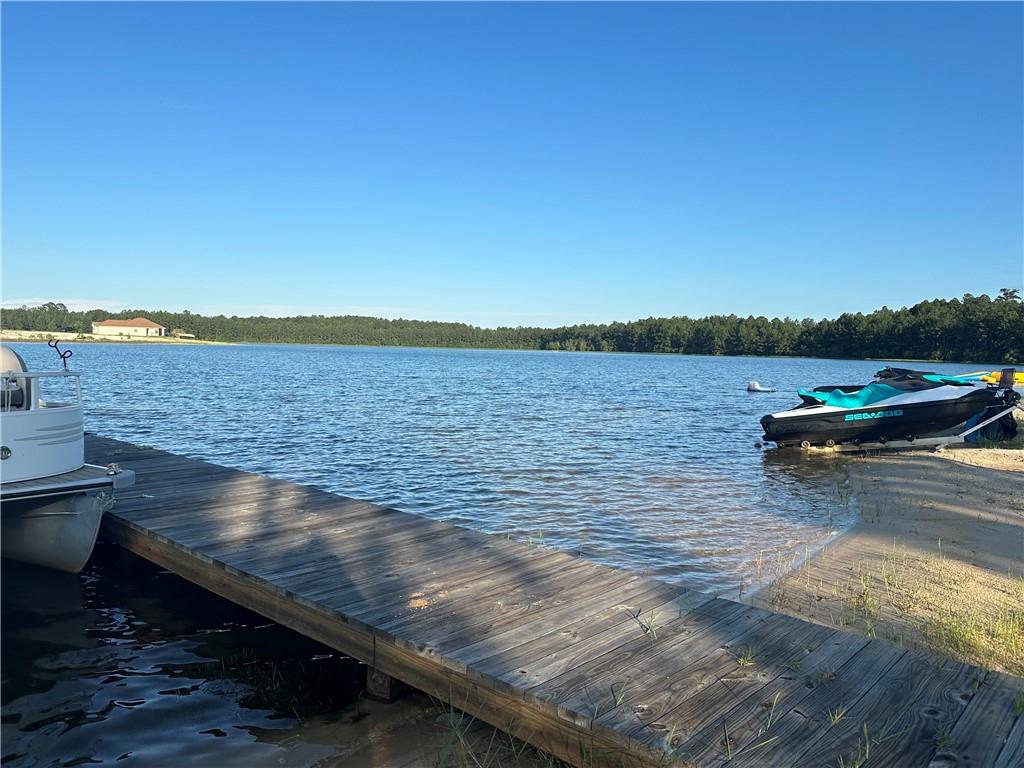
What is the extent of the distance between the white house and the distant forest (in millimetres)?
2900

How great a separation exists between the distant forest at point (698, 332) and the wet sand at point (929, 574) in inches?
2523

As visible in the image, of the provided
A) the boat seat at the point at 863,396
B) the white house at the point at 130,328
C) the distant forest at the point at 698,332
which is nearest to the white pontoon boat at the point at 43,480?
the boat seat at the point at 863,396

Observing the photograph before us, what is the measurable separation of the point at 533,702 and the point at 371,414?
22.0 meters

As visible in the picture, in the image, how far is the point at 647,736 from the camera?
3.38m

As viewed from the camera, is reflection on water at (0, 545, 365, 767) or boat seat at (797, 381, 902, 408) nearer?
→ reflection on water at (0, 545, 365, 767)

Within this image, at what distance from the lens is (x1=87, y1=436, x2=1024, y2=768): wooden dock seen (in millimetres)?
3398

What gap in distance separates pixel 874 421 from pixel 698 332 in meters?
132

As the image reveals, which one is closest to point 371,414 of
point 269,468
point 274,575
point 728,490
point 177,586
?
point 269,468

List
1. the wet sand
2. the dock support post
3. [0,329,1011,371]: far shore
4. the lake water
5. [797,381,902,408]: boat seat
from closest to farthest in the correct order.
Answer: the lake water → the dock support post → the wet sand → [797,381,902,408]: boat seat → [0,329,1011,371]: far shore

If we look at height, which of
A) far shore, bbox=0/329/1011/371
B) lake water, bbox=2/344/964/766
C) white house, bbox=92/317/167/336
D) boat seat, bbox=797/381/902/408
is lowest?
lake water, bbox=2/344/964/766

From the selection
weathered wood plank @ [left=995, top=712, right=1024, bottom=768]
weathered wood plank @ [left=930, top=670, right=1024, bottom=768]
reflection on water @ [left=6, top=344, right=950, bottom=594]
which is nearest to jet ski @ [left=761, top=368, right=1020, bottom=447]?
reflection on water @ [left=6, top=344, right=950, bottom=594]

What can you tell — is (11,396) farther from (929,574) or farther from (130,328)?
(130,328)

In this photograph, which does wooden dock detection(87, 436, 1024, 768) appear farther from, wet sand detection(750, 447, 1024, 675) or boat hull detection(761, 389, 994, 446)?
boat hull detection(761, 389, 994, 446)

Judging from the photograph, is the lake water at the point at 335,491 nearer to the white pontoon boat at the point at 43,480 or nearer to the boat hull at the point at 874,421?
the white pontoon boat at the point at 43,480
